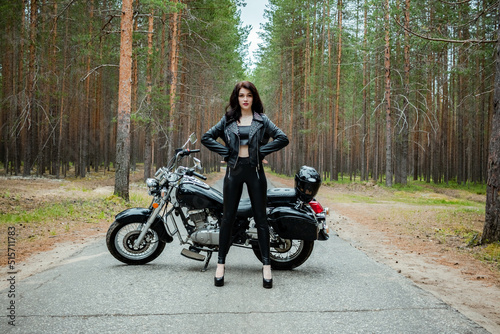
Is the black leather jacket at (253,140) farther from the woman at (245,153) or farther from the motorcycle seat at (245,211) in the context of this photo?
the motorcycle seat at (245,211)

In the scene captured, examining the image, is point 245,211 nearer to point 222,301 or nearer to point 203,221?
point 203,221

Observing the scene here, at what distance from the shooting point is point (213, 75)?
3008 cm

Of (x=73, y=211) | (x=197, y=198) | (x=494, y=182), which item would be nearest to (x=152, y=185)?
(x=197, y=198)

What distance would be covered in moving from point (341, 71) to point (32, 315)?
3013 centimetres

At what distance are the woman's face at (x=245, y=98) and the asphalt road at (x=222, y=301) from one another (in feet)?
6.37

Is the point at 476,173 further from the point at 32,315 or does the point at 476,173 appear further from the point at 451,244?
A: the point at 32,315

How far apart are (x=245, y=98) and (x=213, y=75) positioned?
27.3m

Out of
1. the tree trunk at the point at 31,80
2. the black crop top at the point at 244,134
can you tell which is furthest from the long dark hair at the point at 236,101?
the tree trunk at the point at 31,80

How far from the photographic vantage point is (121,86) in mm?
10922

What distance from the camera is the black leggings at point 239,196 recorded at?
381 cm

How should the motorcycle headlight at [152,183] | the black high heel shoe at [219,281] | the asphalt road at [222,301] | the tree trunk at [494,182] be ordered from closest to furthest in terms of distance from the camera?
1. the asphalt road at [222,301]
2. the black high heel shoe at [219,281]
3. the motorcycle headlight at [152,183]
4. the tree trunk at [494,182]

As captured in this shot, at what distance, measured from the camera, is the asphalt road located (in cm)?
279

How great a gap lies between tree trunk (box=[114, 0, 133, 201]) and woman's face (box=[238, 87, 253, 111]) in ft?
26.6

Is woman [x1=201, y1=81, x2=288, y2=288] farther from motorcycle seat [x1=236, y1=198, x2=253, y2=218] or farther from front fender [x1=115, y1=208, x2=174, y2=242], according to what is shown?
front fender [x1=115, y1=208, x2=174, y2=242]
